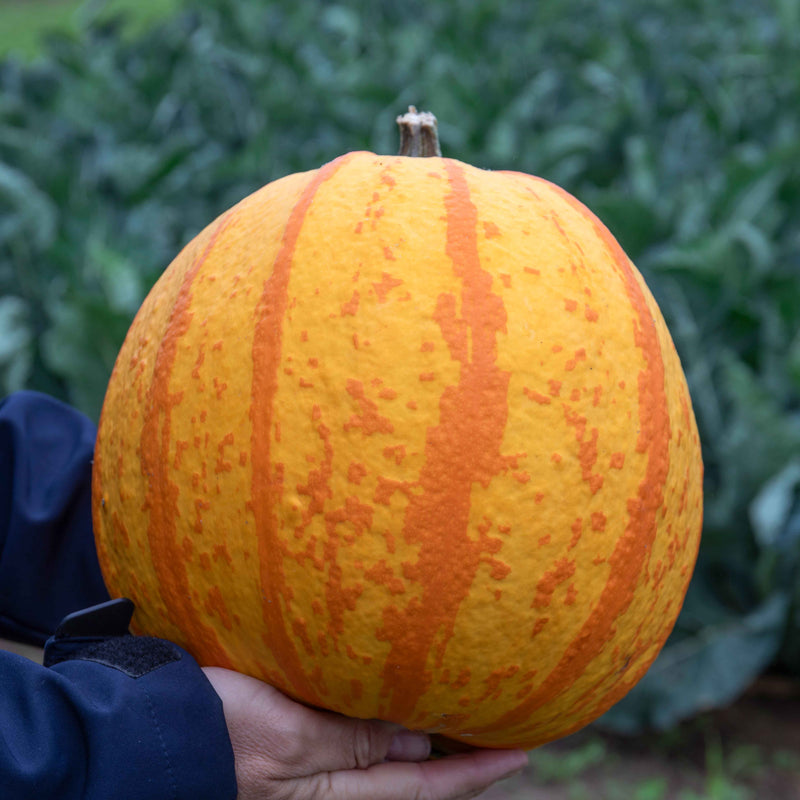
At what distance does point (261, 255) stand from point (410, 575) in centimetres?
49

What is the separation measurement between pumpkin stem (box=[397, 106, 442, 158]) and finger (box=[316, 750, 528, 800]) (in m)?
0.99

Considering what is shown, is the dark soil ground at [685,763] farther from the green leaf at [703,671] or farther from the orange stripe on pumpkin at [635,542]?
the orange stripe on pumpkin at [635,542]

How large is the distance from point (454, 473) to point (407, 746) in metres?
0.55

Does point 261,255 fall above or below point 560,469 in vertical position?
above

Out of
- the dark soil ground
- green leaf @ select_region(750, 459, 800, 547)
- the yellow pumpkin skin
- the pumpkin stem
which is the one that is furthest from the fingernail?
green leaf @ select_region(750, 459, 800, 547)

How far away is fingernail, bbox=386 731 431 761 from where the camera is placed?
1508mm

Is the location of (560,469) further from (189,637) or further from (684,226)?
(684,226)

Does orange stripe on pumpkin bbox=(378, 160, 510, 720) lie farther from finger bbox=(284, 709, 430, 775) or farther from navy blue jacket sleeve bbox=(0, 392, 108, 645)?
navy blue jacket sleeve bbox=(0, 392, 108, 645)

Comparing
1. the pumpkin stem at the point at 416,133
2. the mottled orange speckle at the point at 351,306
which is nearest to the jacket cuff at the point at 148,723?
the mottled orange speckle at the point at 351,306

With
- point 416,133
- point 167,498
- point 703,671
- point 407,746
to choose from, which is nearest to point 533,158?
point 703,671

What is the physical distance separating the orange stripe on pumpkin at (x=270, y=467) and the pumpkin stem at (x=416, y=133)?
0.33 meters

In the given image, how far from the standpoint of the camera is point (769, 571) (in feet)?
10.5

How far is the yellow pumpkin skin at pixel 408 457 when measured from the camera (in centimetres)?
121

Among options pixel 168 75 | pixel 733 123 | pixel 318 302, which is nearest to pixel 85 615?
pixel 318 302
